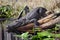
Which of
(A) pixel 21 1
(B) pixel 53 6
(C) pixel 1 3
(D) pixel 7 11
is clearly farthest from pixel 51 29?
(C) pixel 1 3

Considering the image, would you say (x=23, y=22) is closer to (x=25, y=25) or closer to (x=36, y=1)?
(x=25, y=25)

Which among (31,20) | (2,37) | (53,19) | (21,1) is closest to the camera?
(53,19)

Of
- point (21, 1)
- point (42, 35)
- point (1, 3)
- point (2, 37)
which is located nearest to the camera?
point (42, 35)

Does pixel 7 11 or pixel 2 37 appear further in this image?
pixel 7 11

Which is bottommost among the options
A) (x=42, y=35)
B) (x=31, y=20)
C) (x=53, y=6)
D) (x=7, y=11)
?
Result: (x=42, y=35)

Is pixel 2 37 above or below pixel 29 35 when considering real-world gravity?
above

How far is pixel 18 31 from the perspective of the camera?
1.60 meters

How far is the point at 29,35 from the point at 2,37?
37.7 inches

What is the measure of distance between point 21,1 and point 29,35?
177 centimetres

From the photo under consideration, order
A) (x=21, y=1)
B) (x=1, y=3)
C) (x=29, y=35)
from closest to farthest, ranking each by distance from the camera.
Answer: (x=29, y=35) → (x=21, y=1) → (x=1, y=3)

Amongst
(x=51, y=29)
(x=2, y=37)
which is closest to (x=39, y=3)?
(x=2, y=37)

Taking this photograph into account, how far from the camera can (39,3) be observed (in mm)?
2678

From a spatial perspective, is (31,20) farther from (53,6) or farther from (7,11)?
(7,11)

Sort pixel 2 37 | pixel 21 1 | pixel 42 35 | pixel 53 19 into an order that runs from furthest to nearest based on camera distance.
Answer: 1. pixel 21 1
2. pixel 2 37
3. pixel 53 19
4. pixel 42 35
